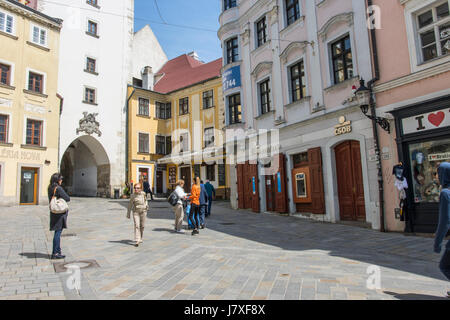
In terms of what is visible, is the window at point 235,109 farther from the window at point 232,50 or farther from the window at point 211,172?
the window at point 211,172

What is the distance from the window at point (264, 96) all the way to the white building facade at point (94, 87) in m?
16.6

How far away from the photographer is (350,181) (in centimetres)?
1152

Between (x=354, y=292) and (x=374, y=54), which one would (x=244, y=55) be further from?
(x=354, y=292)

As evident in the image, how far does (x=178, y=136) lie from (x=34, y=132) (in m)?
13.0

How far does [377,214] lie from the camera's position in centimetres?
1009

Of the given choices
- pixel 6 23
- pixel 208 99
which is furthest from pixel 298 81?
pixel 6 23

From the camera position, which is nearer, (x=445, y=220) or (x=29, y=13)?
(x=445, y=220)

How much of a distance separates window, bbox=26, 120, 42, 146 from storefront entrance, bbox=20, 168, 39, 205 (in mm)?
1855

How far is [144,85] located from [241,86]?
20.7 metres

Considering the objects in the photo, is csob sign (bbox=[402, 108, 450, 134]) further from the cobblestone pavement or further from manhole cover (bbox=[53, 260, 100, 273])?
manhole cover (bbox=[53, 260, 100, 273])

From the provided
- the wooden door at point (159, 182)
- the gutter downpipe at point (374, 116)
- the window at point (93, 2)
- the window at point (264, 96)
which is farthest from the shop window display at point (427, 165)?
the window at point (93, 2)

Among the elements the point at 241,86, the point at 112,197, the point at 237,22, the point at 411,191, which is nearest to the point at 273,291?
the point at 411,191

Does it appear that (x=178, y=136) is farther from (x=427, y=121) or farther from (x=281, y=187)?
(x=427, y=121)

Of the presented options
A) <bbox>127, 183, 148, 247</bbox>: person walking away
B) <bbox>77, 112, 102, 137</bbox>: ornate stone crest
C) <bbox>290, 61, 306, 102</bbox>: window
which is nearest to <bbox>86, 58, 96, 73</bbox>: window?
<bbox>77, 112, 102, 137</bbox>: ornate stone crest
